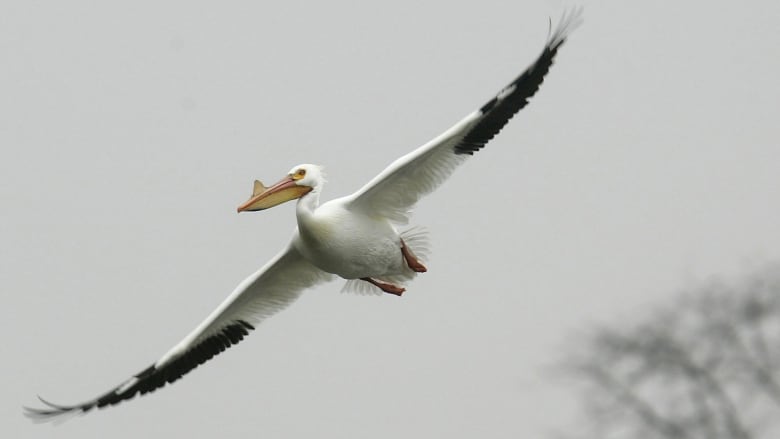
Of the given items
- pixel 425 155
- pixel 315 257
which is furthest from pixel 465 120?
pixel 315 257

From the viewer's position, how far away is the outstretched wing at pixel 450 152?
13266mm

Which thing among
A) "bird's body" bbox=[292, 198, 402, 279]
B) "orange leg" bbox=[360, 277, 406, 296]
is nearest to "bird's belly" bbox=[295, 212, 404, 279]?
"bird's body" bbox=[292, 198, 402, 279]

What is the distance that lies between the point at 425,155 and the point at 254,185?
136cm

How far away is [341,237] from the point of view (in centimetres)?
1344

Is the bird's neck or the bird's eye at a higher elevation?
the bird's eye

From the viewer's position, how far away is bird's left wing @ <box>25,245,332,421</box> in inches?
550

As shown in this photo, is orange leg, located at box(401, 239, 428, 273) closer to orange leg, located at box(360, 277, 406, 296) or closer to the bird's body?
the bird's body

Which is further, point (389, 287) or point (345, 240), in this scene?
point (389, 287)

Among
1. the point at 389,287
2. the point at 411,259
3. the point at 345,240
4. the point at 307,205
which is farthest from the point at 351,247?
the point at 389,287

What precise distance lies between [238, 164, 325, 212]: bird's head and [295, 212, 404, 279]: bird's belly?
1.05ft

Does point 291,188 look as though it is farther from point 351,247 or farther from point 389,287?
point 389,287

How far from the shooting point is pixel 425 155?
43.5 ft

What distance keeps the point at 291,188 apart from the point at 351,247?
0.63m

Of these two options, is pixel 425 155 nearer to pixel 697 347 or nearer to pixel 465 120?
pixel 465 120
